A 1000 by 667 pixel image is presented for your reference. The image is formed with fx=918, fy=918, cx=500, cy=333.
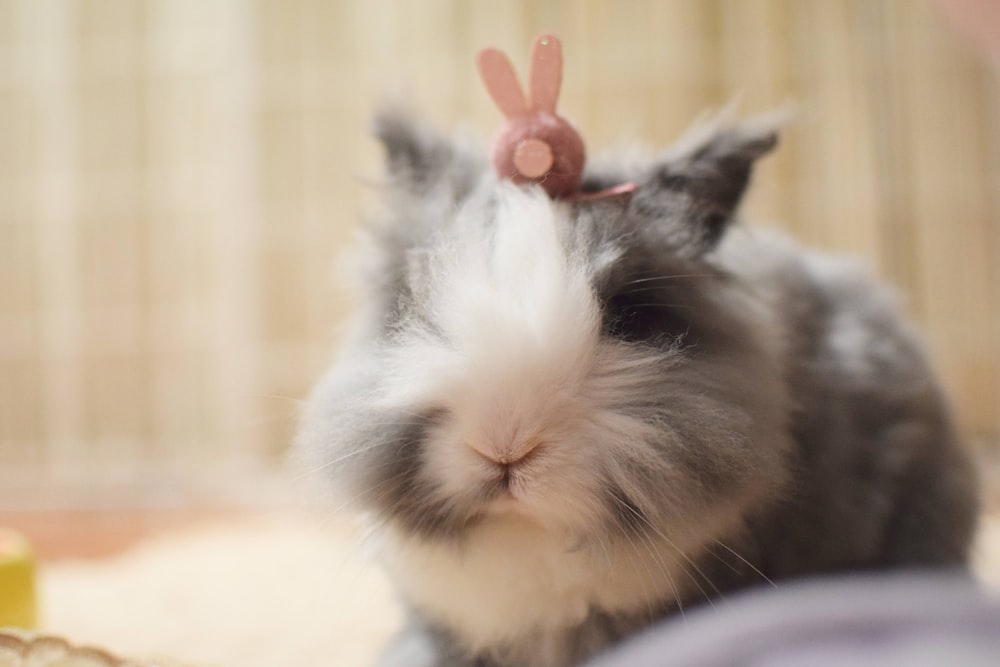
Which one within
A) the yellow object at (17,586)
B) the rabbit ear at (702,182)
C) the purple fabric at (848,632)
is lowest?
the yellow object at (17,586)

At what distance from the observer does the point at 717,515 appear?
Answer: 2.81 ft

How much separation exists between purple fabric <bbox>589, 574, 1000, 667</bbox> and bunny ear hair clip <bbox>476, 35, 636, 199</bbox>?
0.53 m

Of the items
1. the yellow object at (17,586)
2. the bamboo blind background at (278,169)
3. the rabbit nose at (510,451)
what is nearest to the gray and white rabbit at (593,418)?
the rabbit nose at (510,451)

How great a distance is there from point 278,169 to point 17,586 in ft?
5.93

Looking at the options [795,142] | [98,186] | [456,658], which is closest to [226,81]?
[98,186]

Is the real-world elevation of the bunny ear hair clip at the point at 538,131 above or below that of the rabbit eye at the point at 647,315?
above

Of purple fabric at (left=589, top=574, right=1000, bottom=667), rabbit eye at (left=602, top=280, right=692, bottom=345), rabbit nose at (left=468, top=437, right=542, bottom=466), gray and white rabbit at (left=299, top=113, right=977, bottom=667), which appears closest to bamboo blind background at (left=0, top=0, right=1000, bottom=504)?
gray and white rabbit at (left=299, top=113, right=977, bottom=667)

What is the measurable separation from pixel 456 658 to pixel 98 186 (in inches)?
99.1

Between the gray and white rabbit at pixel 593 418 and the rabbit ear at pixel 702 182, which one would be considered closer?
the gray and white rabbit at pixel 593 418

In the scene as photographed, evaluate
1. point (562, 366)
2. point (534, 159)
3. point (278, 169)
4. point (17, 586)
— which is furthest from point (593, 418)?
point (278, 169)

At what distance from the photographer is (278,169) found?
272 cm

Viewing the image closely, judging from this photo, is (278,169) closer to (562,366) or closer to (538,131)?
(538,131)

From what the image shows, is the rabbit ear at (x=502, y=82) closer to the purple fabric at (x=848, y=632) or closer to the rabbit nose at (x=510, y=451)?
the rabbit nose at (x=510, y=451)

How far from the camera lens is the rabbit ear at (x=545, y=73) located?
3.11 feet
